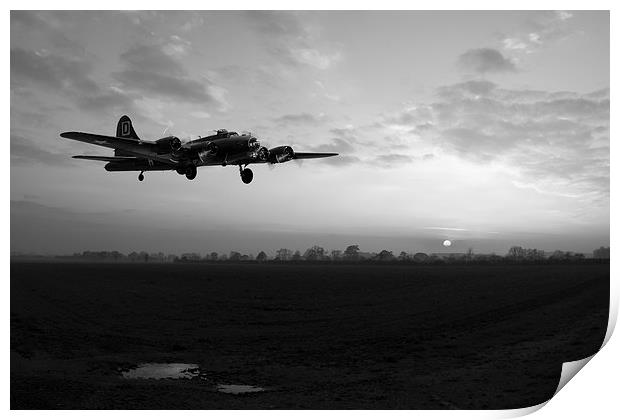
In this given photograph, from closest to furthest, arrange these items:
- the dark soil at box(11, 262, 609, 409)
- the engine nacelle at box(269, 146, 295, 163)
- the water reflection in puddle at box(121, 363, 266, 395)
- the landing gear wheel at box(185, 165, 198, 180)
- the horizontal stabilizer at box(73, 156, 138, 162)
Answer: the horizontal stabilizer at box(73, 156, 138, 162) < the landing gear wheel at box(185, 165, 198, 180) < the engine nacelle at box(269, 146, 295, 163) < the dark soil at box(11, 262, 609, 409) < the water reflection in puddle at box(121, 363, 266, 395)

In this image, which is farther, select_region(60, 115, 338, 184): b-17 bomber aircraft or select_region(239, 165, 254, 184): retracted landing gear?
select_region(239, 165, 254, 184): retracted landing gear

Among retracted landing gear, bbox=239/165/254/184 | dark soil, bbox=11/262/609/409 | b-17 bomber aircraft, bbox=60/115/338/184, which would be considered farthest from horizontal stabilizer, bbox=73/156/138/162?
dark soil, bbox=11/262/609/409

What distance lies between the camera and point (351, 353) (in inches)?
891

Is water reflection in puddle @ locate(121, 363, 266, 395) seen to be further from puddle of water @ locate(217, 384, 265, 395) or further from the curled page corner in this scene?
the curled page corner

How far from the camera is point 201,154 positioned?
32.6 ft

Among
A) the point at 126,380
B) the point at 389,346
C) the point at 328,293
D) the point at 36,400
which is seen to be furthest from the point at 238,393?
the point at 328,293

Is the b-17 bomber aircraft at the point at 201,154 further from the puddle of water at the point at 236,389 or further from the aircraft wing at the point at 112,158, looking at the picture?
the puddle of water at the point at 236,389

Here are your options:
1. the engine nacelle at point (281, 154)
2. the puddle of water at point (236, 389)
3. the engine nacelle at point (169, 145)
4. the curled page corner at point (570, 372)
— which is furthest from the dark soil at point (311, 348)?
the engine nacelle at point (281, 154)

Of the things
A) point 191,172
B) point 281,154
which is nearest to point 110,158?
point 191,172

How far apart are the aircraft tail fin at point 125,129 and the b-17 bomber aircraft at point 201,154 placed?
65cm

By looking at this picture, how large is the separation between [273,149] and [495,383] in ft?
35.1

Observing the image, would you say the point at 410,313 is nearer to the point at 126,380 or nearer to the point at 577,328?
the point at 577,328

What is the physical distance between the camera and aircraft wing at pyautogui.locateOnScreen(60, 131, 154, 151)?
8750 millimetres

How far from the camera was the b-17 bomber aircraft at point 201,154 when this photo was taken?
9688 millimetres
